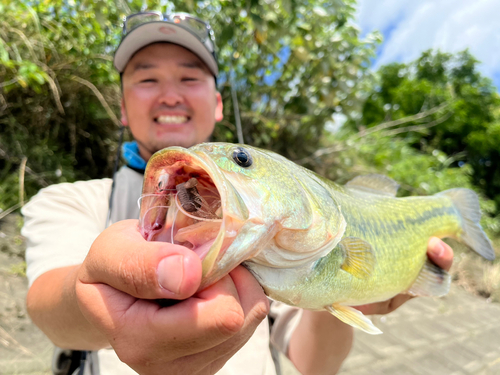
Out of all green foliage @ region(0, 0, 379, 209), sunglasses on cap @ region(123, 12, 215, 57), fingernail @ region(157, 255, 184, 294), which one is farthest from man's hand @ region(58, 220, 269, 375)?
green foliage @ region(0, 0, 379, 209)

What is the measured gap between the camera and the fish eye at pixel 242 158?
63 centimetres

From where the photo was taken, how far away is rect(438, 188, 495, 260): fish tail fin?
157 centimetres

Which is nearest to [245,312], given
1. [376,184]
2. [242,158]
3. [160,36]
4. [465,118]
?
[242,158]

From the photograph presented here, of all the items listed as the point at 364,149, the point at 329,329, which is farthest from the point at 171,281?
the point at 364,149

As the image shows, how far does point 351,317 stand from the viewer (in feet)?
2.84

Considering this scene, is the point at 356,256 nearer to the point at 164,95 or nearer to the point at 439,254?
the point at 439,254

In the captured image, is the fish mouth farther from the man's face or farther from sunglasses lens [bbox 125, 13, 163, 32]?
sunglasses lens [bbox 125, 13, 163, 32]

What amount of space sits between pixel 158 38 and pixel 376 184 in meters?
1.38

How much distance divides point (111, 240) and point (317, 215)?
1.53 ft

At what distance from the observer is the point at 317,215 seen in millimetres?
726

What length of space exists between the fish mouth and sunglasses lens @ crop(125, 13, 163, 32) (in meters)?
1.44

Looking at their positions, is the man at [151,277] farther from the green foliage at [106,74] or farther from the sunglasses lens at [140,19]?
the green foliage at [106,74]

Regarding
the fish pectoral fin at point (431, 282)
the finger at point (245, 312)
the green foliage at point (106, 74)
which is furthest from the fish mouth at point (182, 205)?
the green foliage at point (106, 74)

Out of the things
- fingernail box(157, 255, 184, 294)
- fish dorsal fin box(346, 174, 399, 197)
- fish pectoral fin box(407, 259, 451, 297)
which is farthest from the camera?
fish dorsal fin box(346, 174, 399, 197)
